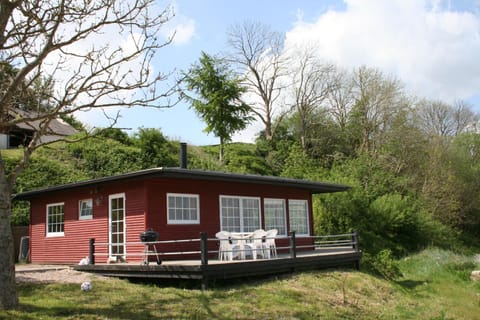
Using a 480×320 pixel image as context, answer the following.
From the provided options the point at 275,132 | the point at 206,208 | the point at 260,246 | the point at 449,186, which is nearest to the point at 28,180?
the point at 206,208

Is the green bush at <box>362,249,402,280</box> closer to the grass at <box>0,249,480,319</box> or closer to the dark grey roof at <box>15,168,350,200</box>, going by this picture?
the grass at <box>0,249,480,319</box>

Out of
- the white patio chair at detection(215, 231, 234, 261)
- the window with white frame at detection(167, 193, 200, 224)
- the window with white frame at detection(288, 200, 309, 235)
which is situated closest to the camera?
the white patio chair at detection(215, 231, 234, 261)

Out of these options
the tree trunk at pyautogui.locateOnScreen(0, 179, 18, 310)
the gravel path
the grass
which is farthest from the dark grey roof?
the tree trunk at pyautogui.locateOnScreen(0, 179, 18, 310)

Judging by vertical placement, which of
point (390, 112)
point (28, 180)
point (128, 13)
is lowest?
point (28, 180)

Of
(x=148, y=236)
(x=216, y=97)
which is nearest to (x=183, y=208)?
(x=148, y=236)

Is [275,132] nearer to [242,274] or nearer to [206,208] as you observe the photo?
[206,208]

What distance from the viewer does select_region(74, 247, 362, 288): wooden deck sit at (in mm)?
10539

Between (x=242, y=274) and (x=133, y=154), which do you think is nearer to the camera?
(x=242, y=274)

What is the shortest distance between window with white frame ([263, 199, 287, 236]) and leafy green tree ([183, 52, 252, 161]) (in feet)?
50.9

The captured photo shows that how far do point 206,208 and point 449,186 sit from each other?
62.6 feet

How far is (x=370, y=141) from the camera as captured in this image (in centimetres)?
3192

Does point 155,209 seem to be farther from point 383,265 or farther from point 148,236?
point 383,265

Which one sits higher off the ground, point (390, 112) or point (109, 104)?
point (390, 112)

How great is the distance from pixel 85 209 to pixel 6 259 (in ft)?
21.6
